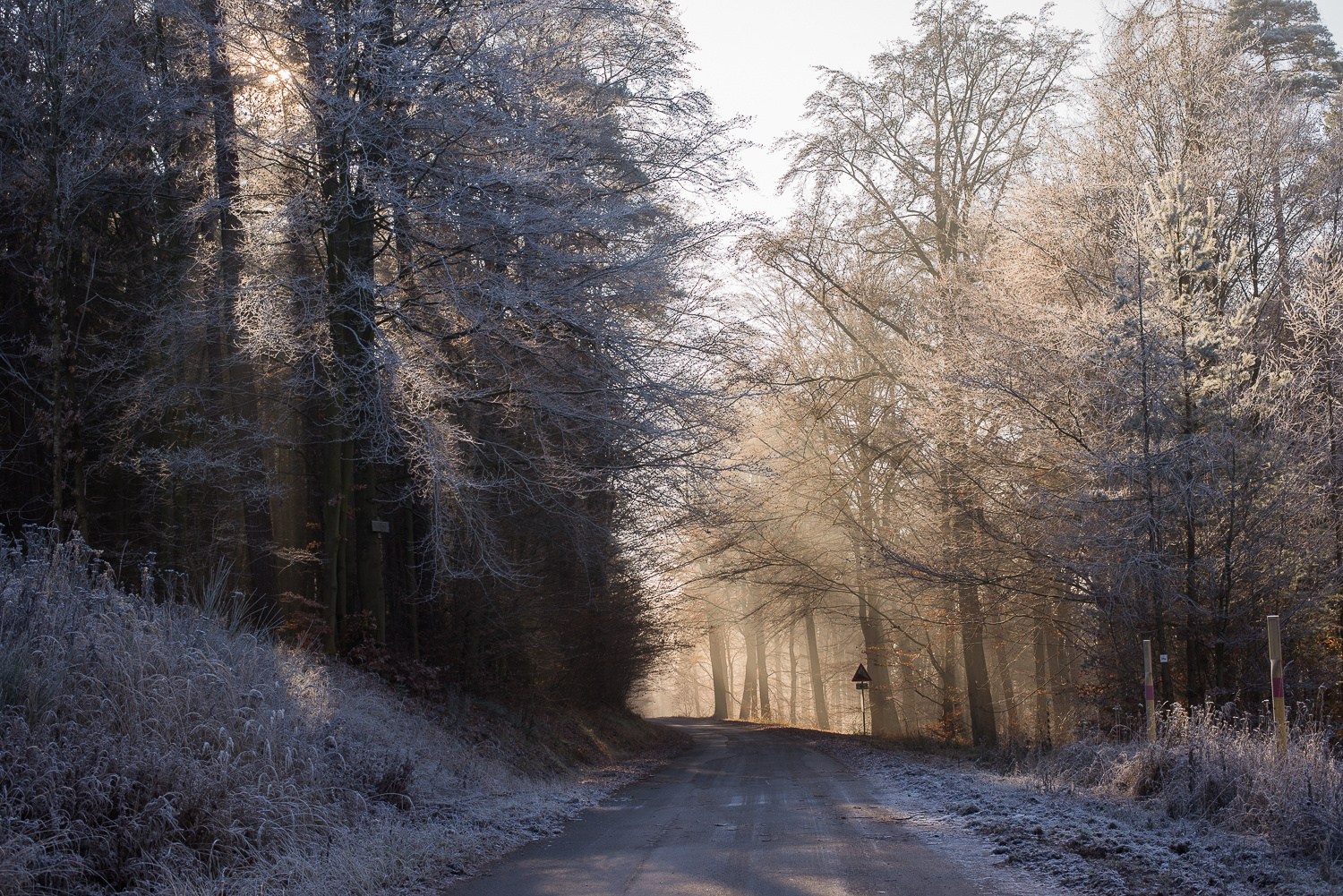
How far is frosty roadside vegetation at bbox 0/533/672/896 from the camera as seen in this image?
564 centimetres

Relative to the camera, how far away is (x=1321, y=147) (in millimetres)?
16609

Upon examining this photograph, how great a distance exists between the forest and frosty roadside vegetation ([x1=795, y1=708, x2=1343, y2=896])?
1802 mm

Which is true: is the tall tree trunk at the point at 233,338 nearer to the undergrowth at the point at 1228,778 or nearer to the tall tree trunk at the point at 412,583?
the tall tree trunk at the point at 412,583

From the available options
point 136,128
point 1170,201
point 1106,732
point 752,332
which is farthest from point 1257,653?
point 136,128

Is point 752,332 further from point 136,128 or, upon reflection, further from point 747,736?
point 747,736

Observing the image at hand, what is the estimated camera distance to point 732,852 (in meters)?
7.22

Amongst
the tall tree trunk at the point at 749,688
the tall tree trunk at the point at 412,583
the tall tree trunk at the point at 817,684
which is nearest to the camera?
the tall tree trunk at the point at 412,583

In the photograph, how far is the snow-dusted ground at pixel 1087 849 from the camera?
5.68 metres

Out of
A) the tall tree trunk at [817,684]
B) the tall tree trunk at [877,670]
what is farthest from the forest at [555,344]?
the tall tree trunk at [817,684]

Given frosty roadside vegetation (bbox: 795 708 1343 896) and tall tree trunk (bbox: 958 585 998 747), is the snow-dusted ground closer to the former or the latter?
frosty roadside vegetation (bbox: 795 708 1343 896)

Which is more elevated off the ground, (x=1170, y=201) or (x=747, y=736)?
(x=1170, y=201)

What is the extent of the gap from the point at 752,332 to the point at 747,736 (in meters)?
17.4

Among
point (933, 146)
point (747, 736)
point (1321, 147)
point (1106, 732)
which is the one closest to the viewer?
point (1106, 732)

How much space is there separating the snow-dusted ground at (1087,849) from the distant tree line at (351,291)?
656 centimetres
